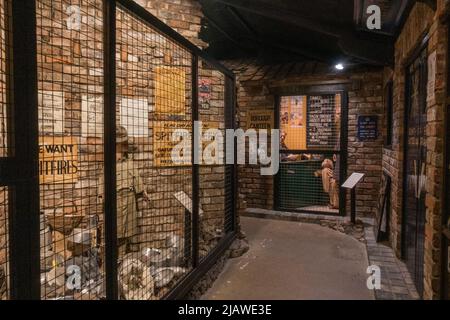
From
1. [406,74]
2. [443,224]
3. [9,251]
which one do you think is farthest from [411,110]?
[9,251]

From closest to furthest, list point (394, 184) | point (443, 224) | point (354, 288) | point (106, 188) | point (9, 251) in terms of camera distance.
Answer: point (9, 251) → point (106, 188) → point (443, 224) → point (354, 288) → point (394, 184)

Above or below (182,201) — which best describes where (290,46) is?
above

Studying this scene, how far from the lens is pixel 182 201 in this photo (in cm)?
282

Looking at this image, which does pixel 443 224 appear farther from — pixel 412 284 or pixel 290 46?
pixel 290 46

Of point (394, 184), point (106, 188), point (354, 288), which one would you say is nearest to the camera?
point (106, 188)

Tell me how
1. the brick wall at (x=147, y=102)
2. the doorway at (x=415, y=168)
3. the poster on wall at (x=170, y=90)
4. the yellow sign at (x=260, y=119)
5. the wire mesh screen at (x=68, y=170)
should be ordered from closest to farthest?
the wire mesh screen at (x=68, y=170) < the doorway at (x=415, y=168) < the brick wall at (x=147, y=102) < the poster on wall at (x=170, y=90) < the yellow sign at (x=260, y=119)

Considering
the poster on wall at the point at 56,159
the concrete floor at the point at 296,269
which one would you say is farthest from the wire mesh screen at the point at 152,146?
A: the concrete floor at the point at 296,269

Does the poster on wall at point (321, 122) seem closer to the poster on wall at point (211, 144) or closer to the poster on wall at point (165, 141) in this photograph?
the poster on wall at point (211, 144)

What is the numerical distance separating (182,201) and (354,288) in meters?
1.76

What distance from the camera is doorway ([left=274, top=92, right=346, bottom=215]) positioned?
554 cm

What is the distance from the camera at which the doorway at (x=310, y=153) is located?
18.2ft

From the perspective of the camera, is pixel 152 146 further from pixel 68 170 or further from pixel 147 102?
pixel 68 170

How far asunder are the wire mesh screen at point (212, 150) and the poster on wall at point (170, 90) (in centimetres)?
43

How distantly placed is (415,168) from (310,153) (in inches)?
113
